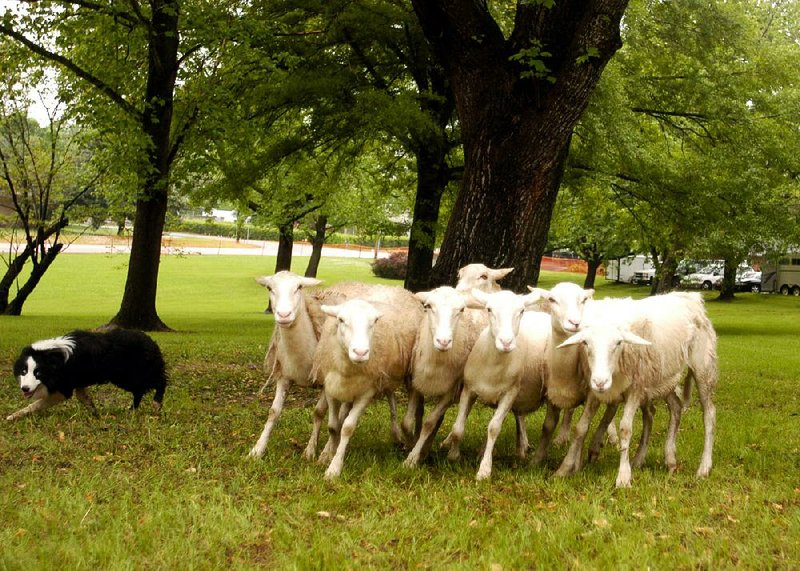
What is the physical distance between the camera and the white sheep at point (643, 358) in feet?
20.0

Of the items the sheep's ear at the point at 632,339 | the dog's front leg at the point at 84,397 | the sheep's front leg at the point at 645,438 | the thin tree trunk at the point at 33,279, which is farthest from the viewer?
the thin tree trunk at the point at 33,279

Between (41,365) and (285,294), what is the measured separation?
261cm

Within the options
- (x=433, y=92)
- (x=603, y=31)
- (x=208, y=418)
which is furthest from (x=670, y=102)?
(x=208, y=418)

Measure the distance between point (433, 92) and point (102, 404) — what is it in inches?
375

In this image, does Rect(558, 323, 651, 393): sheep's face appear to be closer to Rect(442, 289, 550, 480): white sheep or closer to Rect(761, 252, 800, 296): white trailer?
Rect(442, 289, 550, 480): white sheep

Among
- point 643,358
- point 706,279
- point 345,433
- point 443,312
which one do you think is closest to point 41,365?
→ point 345,433

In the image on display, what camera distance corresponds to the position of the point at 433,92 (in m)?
16.2

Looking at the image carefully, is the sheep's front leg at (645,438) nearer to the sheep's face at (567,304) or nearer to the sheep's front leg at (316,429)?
the sheep's face at (567,304)

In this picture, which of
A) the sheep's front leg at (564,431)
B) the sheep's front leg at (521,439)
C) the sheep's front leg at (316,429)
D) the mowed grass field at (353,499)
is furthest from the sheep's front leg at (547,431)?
the sheep's front leg at (316,429)

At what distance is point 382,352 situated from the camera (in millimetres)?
6816

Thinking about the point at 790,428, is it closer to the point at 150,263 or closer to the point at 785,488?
the point at 785,488

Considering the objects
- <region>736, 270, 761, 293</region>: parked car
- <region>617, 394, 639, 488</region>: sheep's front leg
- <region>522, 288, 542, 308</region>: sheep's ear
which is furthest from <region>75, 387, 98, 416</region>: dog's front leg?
<region>736, 270, 761, 293</region>: parked car

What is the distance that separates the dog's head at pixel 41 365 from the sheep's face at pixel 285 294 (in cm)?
226

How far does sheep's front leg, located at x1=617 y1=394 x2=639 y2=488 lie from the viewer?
6.13 m
